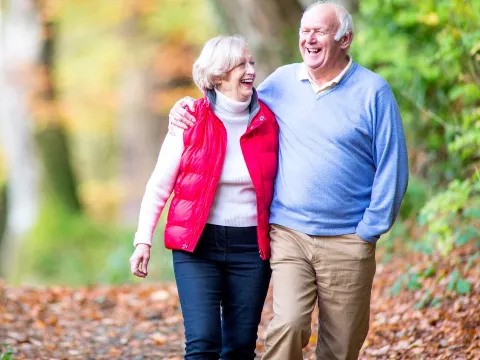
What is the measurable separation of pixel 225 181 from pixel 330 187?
1.75 feet

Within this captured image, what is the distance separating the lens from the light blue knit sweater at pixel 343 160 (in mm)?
4035

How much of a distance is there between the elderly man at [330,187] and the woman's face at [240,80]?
0.26 m

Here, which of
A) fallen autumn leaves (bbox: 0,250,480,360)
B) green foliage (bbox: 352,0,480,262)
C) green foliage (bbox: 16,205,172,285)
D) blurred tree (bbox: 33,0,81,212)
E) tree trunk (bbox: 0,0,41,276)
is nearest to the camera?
fallen autumn leaves (bbox: 0,250,480,360)

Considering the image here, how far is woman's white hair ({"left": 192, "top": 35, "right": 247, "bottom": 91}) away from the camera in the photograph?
13.4 feet

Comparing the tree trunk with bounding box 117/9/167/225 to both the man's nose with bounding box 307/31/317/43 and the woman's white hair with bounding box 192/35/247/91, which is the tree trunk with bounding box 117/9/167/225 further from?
the man's nose with bounding box 307/31/317/43

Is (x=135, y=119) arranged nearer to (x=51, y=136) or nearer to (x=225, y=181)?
(x=51, y=136)

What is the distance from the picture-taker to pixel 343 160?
4090mm

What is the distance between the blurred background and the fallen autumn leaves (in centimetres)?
32

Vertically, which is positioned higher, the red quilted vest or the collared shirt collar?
the collared shirt collar

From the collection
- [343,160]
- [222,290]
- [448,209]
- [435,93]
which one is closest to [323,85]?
[343,160]

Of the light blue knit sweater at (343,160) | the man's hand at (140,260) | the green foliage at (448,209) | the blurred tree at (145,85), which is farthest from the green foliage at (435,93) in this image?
the blurred tree at (145,85)

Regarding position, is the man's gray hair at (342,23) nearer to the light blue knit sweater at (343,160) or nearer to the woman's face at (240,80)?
the light blue knit sweater at (343,160)

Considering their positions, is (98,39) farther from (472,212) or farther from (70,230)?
(472,212)

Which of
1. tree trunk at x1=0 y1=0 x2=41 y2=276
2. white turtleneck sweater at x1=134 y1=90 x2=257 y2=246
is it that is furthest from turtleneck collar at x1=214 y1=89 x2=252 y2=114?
tree trunk at x1=0 y1=0 x2=41 y2=276
